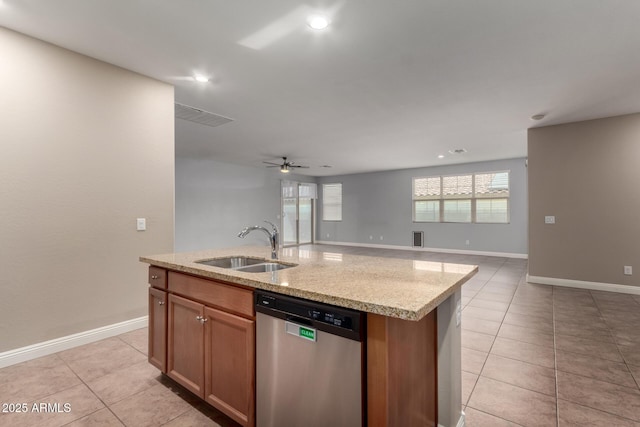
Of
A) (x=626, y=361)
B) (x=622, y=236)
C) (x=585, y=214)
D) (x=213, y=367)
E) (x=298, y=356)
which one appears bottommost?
(x=626, y=361)

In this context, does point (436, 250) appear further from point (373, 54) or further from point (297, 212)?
point (373, 54)

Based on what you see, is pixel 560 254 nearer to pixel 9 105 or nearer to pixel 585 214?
pixel 585 214

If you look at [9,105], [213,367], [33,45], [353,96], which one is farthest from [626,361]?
[33,45]

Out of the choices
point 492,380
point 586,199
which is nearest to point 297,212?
point 586,199

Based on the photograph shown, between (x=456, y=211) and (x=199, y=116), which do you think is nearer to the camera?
(x=199, y=116)

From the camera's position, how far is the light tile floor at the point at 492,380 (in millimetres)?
1762

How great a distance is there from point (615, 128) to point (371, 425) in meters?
5.60

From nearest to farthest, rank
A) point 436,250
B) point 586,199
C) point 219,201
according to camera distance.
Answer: point 586,199 < point 219,201 < point 436,250

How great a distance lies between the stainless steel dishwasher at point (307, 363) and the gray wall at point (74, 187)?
218 centimetres

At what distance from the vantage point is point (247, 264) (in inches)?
90.4

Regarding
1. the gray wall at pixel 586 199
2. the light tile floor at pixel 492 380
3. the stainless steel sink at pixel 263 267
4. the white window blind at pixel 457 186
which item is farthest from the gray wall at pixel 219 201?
the gray wall at pixel 586 199

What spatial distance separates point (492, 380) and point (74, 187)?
3.71 meters

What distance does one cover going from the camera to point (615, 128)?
4.36 metres

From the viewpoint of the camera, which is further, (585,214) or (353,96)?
(585,214)
